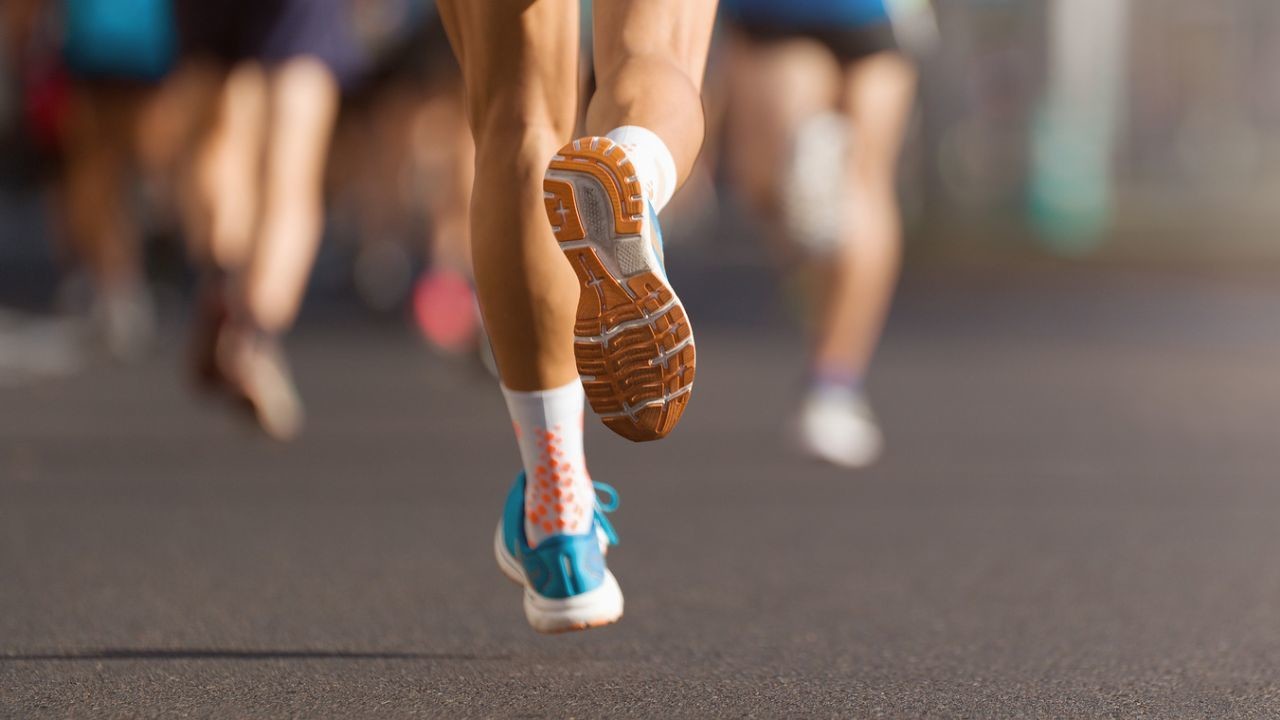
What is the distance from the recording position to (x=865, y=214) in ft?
16.3

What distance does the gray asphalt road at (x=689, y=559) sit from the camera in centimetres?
246

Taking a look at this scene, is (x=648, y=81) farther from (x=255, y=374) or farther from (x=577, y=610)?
(x=255, y=374)

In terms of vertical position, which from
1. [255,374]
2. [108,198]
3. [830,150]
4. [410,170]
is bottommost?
[410,170]

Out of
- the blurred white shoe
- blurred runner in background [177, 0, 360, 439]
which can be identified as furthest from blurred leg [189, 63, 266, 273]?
the blurred white shoe

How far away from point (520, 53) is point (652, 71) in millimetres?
178

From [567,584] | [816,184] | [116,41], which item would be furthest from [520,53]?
[116,41]

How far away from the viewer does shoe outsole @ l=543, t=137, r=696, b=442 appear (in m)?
2.18

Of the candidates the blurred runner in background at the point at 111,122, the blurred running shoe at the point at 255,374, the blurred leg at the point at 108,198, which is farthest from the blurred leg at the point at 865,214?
the blurred leg at the point at 108,198

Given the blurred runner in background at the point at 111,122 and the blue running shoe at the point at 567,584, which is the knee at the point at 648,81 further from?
the blurred runner in background at the point at 111,122

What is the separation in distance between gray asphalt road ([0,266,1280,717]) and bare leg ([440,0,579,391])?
1.47 ft

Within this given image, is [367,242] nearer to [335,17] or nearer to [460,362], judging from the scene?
[460,362]

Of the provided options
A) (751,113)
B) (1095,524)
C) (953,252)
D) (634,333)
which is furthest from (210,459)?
(953,252)

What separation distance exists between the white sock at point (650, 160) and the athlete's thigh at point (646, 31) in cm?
14

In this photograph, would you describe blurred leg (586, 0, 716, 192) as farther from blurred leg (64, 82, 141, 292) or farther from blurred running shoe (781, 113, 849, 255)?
blurred leg (64, 82, 141, 292)
